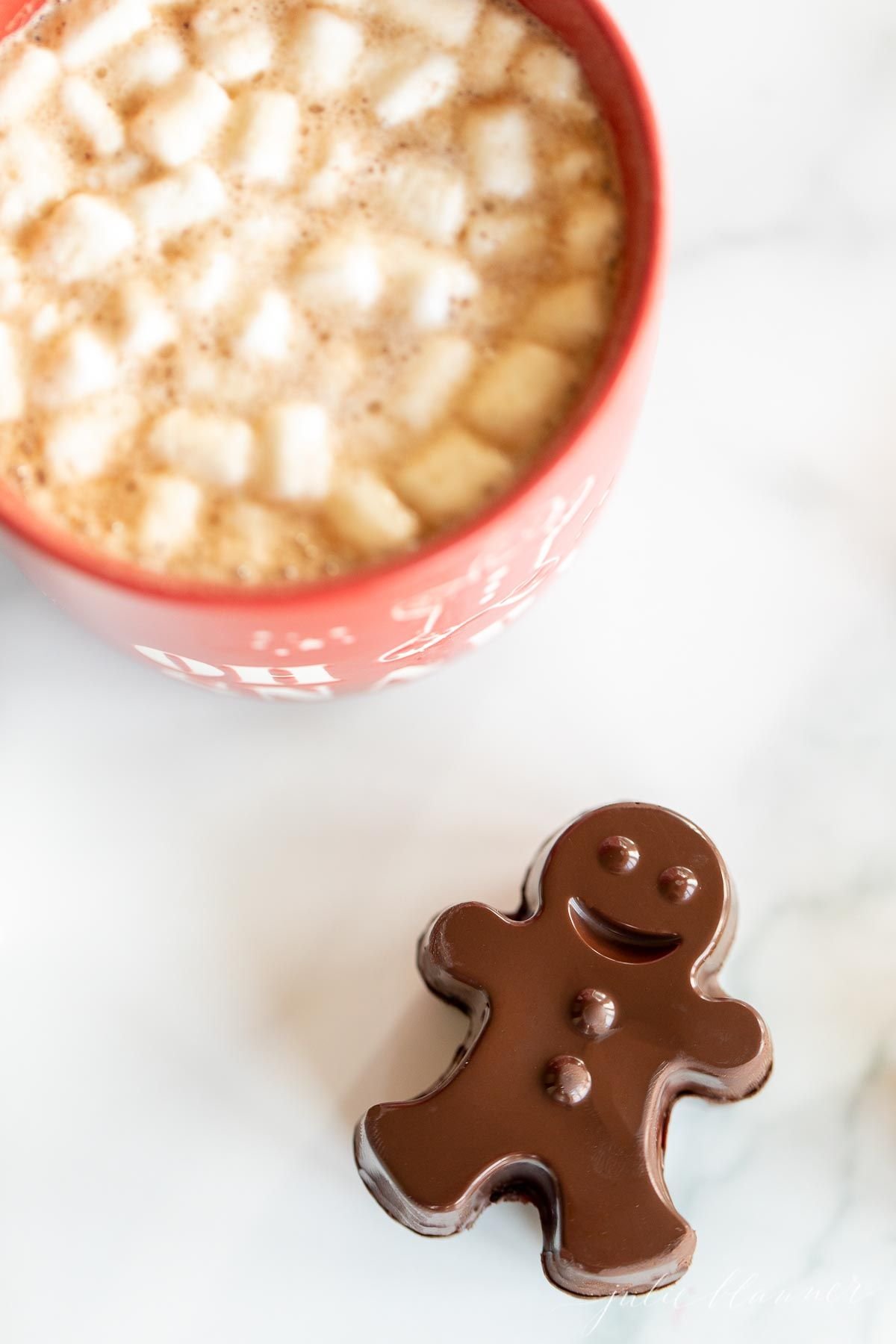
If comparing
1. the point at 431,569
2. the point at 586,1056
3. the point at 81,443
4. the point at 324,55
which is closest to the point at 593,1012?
the point at 586,1056

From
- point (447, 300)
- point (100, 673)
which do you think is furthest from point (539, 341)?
point (100, 673)

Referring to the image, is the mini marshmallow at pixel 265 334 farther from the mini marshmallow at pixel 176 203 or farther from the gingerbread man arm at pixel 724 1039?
the gingerbread man arm at pixel 724 1039

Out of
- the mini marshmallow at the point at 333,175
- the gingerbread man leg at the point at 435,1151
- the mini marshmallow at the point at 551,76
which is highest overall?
the mini marshmallow at the point at 551,76

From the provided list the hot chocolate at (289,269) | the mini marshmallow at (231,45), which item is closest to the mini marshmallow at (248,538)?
the hot chocolate at (289,269)

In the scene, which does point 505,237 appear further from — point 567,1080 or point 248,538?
point 567,1080

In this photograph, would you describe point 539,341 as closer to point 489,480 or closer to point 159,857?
point 489,480
